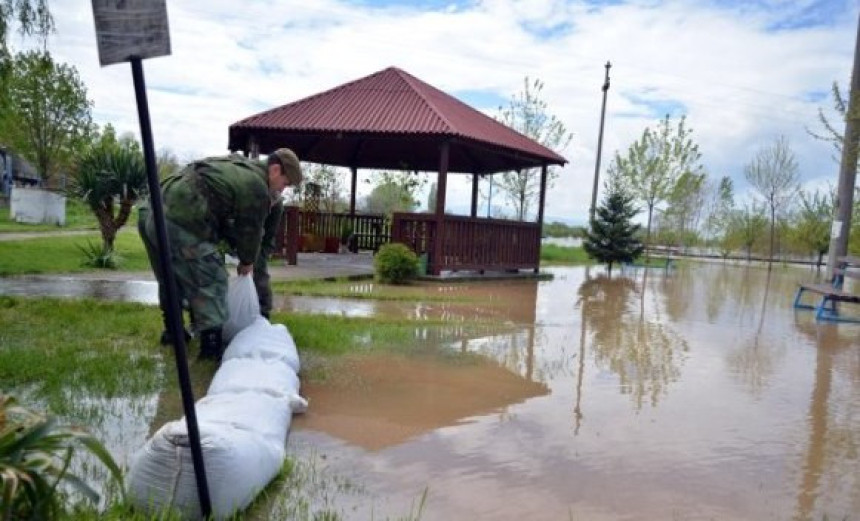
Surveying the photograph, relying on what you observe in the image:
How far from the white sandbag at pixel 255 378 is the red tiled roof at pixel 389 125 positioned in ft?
28.4

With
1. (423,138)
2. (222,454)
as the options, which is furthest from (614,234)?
(222,454)

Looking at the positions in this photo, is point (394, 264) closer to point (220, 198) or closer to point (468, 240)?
point (468, 240)

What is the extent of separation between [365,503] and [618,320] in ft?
21.6

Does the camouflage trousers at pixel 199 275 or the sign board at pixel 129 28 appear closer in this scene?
the sign board at pixel 129 28

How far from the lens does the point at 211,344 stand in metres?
4.65

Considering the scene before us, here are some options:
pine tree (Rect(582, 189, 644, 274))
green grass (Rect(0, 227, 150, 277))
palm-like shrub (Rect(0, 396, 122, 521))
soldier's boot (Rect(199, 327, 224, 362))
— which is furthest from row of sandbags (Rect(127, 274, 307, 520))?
pine tree (Rect(582, 189, 644, 274))

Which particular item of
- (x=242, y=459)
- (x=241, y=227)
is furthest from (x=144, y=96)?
(x=241, y=227)

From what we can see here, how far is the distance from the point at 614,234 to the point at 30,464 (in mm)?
18608

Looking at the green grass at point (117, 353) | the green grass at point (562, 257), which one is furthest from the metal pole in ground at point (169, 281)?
the green grass at point (562, 257)

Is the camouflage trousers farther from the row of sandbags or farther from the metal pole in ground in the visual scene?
the metal pole in ground

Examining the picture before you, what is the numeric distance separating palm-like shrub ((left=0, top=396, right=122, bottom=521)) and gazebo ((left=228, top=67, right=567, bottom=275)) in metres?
10.5

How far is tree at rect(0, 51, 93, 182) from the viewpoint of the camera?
29.2 meters

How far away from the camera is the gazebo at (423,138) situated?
1271cm

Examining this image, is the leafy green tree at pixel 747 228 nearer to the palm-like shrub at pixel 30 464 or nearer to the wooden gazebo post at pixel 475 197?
the wooden gazebo post at pixel 475 197
